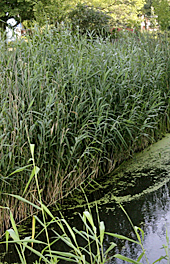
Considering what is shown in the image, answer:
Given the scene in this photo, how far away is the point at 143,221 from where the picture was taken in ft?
8.11

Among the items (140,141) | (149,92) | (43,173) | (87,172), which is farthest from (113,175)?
(149,92)

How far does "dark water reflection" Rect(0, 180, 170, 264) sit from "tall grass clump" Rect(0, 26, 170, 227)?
41 cm

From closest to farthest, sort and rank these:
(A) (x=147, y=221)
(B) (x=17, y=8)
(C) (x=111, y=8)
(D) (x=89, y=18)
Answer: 1. (A) (x=147, y=221)
2. (D) (x=89, y=18)
3. (C) (x=111, y=8)
4. (B) (x=17, y=8)

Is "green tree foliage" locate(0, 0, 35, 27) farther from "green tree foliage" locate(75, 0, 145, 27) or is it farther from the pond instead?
the pond

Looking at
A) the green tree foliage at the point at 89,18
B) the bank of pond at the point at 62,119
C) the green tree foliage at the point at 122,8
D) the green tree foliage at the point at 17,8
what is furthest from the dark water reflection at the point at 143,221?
the green tree foliage at the point at 17,8

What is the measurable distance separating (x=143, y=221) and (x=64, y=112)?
3.58 feet

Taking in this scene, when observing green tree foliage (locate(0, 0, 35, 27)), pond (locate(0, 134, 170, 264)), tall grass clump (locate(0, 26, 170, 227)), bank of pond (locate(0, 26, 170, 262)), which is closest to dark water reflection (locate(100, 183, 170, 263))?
pond (locate(0, 134, 170, 264))

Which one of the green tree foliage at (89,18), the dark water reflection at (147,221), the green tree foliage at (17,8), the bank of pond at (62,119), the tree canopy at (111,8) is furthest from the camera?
the green tree foliage at (17,8)

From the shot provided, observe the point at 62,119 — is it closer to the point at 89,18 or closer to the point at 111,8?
the point at 89,18

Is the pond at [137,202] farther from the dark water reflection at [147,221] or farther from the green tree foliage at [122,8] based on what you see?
the green tree foliage at [122,8]

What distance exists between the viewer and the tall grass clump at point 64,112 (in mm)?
2547

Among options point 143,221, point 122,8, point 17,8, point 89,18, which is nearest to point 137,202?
point 143,221

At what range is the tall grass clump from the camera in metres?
2.55

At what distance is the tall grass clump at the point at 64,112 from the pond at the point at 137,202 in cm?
21
